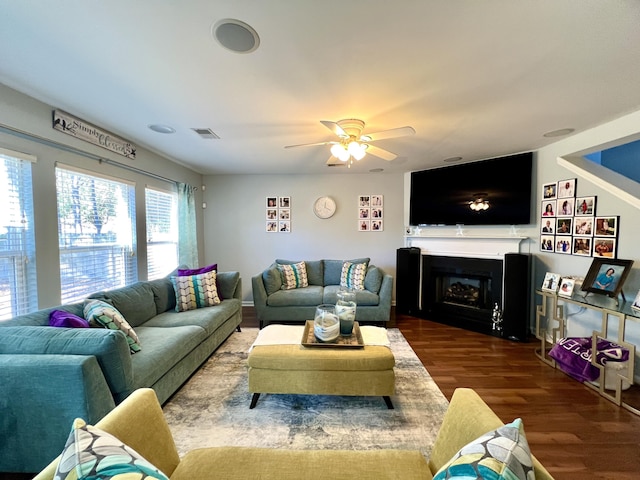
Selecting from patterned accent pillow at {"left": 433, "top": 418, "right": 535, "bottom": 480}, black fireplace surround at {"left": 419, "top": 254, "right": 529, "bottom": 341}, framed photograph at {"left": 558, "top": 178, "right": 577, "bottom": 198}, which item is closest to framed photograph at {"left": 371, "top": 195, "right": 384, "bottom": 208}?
black fireplace surround at {"left": 419, "top": 254, "right": 529, "bottom": 341}

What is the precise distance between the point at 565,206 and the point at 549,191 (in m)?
0.29

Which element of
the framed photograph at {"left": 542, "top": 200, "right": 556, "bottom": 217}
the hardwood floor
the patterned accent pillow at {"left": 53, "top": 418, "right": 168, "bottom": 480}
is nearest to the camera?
the patterned accent pillow at {"left": 53, "top": 418, "right": 168, "bottom": 480}

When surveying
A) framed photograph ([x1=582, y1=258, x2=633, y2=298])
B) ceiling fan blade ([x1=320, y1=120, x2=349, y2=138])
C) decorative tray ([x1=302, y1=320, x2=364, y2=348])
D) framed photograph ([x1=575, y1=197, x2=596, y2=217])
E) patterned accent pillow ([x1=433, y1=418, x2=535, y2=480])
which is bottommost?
decorative tray ([x1=302, y1=320, x2=364, y2=348])

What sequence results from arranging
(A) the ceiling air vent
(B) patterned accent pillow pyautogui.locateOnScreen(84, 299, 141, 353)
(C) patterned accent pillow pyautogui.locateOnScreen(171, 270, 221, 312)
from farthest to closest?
(C) patterned accent pillow pyautogui.locateOnScreen(171, 270, 221, 312), (A) the ceiling air vent, (B) patterned accent pillow pyautogui.locateOnScreen(84, 299, 141, 353)

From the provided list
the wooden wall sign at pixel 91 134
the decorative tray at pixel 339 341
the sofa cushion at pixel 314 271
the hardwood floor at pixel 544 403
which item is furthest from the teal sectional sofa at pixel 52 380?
the sofa cushion at pixel 314 271

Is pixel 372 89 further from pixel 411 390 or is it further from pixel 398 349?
pixel 398 349

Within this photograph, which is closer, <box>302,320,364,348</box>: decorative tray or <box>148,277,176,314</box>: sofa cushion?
<box>302,320,364,348</box>: decorative tray

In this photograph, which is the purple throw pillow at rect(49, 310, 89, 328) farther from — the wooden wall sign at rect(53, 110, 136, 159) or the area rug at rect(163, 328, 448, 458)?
the wooden wall sign at rect(53, 110, 136, 159)

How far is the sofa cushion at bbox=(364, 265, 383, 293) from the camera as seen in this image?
13.0 feet

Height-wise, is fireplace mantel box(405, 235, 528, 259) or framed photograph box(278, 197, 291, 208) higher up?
framed photograph box(278, 197, 291, 208)

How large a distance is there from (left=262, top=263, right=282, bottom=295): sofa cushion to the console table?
330 centimetres

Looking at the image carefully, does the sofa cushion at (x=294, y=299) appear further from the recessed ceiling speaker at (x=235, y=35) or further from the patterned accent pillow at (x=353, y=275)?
the recessed ceiling speaker at (x=235, y=35)

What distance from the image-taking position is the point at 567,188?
306 centimetres

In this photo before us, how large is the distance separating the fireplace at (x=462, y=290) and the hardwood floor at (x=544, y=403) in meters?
0.41
